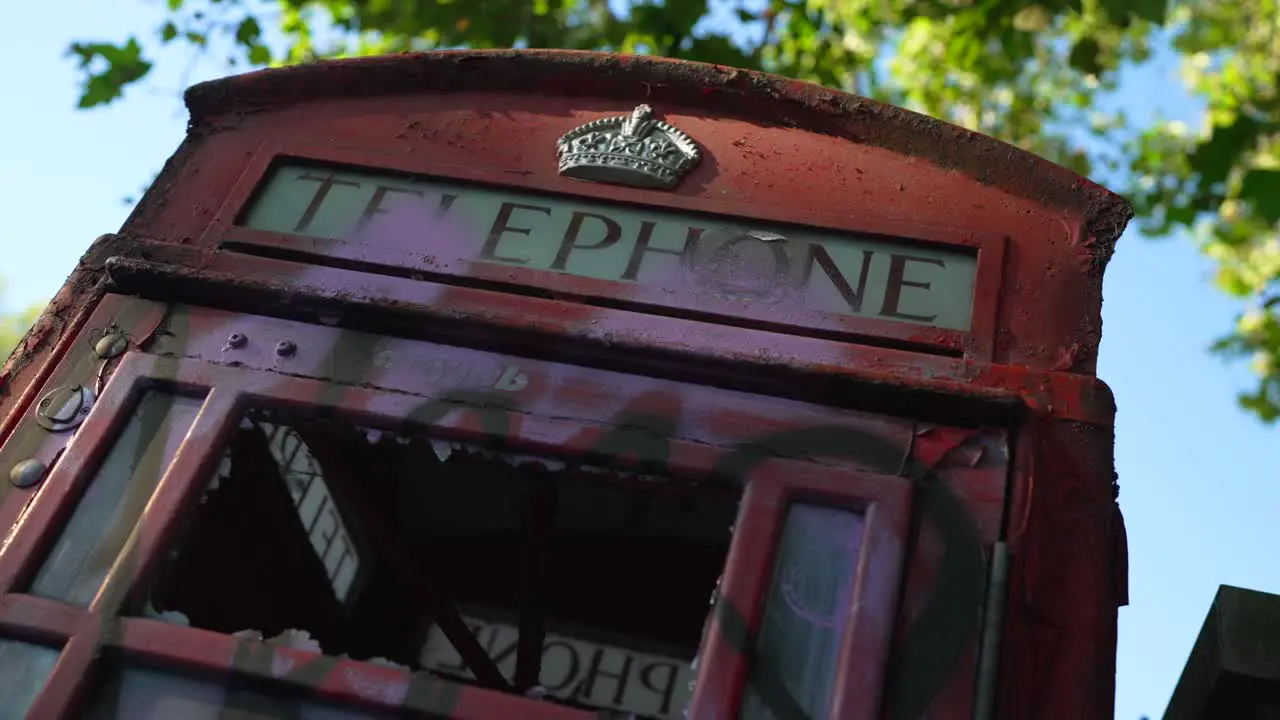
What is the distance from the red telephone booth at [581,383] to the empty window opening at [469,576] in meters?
0.02

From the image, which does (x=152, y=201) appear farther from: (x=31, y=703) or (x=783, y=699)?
(x=783, y=699)

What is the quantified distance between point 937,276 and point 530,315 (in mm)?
710

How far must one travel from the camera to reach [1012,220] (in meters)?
2.26

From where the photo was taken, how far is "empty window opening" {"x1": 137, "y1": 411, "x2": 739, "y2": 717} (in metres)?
2.61

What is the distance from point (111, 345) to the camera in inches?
83.1

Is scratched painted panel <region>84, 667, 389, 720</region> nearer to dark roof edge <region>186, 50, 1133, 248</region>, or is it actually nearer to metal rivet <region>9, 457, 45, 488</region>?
metal rivet <region>9, 457, 45, 488</region>

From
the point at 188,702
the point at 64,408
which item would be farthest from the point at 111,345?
the point at 188,702

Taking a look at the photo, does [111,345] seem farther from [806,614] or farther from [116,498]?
[806,614]

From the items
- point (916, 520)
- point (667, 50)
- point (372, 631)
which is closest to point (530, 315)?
point (916, 520)

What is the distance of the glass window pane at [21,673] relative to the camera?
1.67 metres

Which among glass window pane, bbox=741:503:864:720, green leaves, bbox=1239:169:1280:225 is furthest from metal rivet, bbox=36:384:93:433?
green leaves, bbox=1239:169:1280:225

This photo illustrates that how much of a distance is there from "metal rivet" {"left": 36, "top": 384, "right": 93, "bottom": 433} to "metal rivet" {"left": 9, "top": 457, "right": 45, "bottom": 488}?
72mm

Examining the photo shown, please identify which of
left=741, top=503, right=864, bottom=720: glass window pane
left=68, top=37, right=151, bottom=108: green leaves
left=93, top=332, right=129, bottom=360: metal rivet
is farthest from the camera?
left=68, top=37, right=151, bottom=108: green leaves

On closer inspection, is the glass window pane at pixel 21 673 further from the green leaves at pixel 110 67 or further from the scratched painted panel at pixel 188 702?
the green leaves at pixel 110 67
